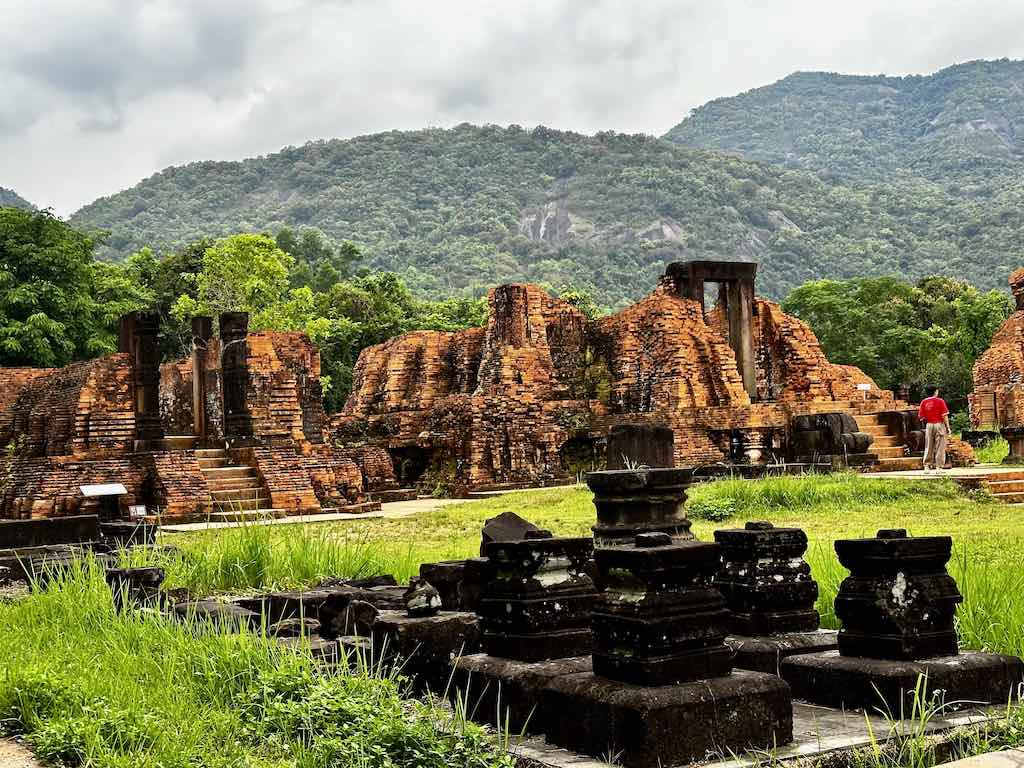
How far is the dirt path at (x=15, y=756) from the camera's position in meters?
3.91

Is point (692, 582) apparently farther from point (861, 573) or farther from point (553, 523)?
point (553, 523)

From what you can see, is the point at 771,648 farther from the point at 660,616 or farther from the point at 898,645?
the point at 660,616

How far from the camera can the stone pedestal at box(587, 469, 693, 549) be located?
5309mm

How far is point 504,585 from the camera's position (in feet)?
15.1

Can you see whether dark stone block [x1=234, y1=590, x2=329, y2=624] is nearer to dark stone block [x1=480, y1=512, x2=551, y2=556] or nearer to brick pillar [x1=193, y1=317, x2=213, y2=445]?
dark stone block [x1=480, y1=512, x2=551, y2=556]

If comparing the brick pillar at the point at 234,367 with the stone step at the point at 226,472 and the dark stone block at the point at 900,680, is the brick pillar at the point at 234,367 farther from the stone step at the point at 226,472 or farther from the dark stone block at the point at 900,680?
the dark stone block at the point at 900,680

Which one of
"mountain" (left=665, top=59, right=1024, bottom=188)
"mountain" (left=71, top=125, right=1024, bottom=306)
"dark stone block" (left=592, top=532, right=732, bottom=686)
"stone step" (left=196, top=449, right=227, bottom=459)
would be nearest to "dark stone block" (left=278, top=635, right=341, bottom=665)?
"dark stone block" (left=592, top=532, right=732, bottom=686)

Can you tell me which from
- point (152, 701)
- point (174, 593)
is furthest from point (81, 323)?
Result: point (152, 701)

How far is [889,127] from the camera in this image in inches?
6772

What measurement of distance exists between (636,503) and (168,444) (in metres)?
15.5

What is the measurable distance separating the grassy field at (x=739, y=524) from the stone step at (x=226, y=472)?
351cm

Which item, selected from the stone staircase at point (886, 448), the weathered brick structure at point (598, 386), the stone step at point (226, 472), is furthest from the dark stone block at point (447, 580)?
the weathered brick structure at point (598, 386)

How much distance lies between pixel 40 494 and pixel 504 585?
514 inches

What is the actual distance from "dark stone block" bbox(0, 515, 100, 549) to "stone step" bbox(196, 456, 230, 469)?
24.5 feet
